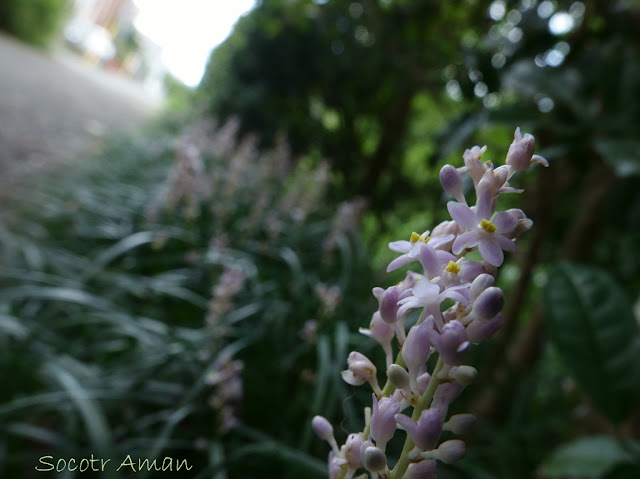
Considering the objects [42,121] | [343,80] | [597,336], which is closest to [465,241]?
[597,336]

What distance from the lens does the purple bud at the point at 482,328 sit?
240 mm

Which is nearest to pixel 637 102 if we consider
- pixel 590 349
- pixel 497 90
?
pixel 497 90

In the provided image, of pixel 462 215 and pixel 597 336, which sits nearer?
pixel 462 215

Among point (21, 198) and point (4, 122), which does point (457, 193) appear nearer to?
point (21, 198)

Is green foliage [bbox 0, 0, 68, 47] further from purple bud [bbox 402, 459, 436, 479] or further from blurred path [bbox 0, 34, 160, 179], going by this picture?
purple bud [bbox 402, 459, 436, 479]

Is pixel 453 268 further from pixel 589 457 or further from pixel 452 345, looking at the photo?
pixel 589 457

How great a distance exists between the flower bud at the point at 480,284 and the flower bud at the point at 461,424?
6 centimetres

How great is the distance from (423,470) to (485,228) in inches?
4.4

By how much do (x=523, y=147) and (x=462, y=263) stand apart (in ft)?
0.21

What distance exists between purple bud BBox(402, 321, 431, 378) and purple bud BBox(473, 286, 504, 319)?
1.0 inches

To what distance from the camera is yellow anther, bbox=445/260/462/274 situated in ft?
0.85

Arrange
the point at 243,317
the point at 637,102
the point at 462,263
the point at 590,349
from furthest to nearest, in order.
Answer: the point at 243,317 < the point at 637,102 < the point at 590,349 < the point at 462,263

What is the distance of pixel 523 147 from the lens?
0.85 feet

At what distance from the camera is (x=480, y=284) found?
25 centimetres
